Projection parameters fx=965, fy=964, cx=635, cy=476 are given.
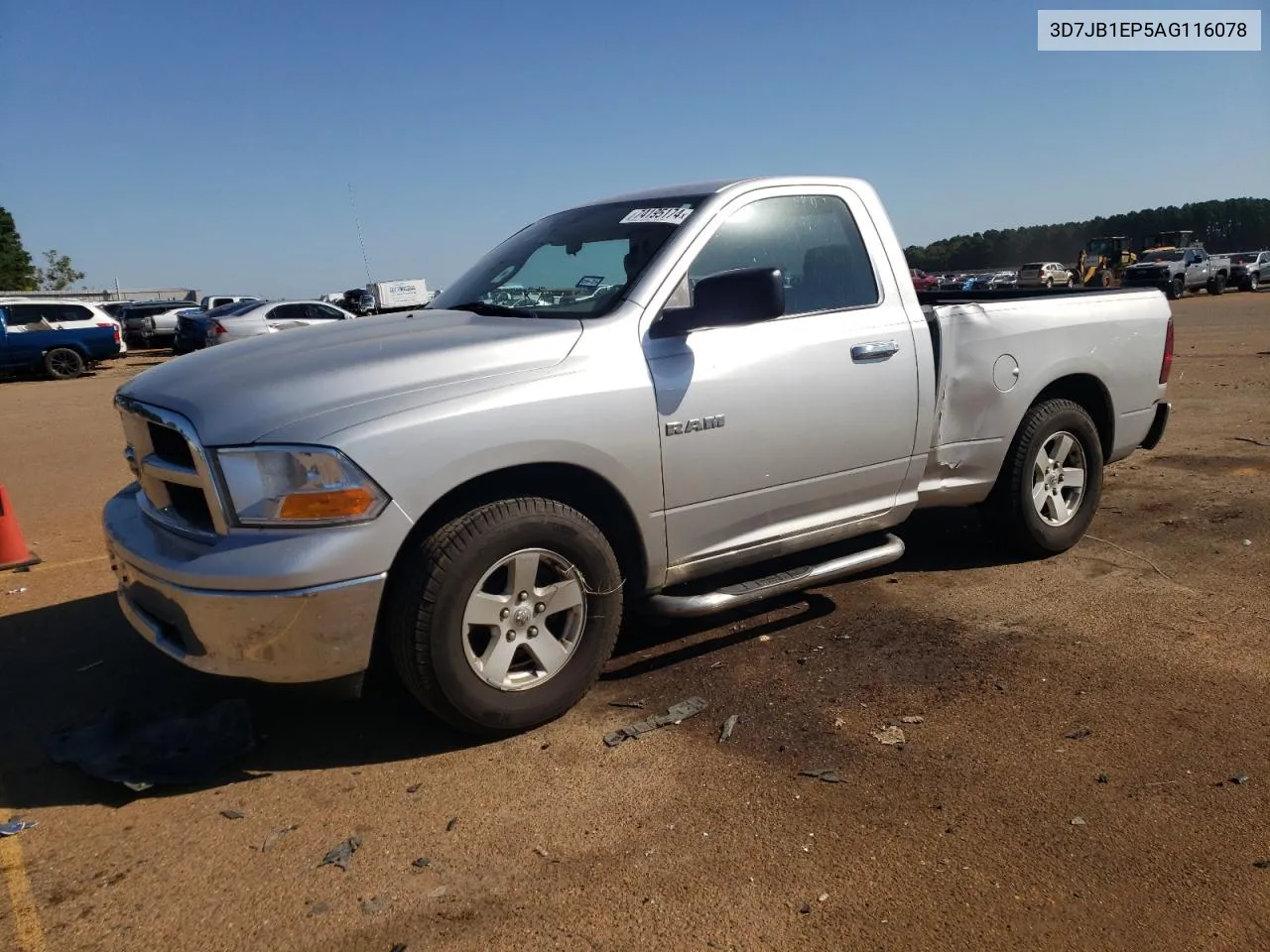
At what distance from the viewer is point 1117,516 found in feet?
19.8

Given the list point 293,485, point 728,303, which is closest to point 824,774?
point 728,303

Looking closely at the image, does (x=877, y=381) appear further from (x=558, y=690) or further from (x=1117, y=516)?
(x=1117, y=516)

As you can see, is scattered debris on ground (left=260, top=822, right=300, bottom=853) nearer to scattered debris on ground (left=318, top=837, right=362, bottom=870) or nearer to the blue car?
scattered debris on ground (left=318, top=837, right=362, bottom=870)

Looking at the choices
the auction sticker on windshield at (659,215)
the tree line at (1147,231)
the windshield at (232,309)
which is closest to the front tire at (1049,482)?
the auction sticker on windshield at (659,215)

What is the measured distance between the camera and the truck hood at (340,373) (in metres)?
2.96

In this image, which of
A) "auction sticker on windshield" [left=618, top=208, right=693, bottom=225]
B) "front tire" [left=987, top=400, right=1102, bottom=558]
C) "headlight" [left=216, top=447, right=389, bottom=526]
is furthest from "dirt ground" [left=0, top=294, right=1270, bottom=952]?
"auction sticker on windshield" [left=618, top=208, right=693, bottom=225]

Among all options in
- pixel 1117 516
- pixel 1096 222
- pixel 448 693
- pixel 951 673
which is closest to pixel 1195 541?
pixel 1117 516

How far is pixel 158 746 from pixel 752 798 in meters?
2.01

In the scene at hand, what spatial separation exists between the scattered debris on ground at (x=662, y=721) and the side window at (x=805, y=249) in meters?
1.66

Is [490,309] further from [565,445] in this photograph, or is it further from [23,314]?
[23,314]

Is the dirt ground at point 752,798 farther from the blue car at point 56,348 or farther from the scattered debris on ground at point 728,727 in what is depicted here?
the blue car at point 56,348

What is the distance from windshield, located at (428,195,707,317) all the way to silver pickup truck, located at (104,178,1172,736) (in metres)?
0.02

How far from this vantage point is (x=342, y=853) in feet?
9.07

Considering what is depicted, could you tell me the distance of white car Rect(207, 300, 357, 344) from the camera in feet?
72.5
